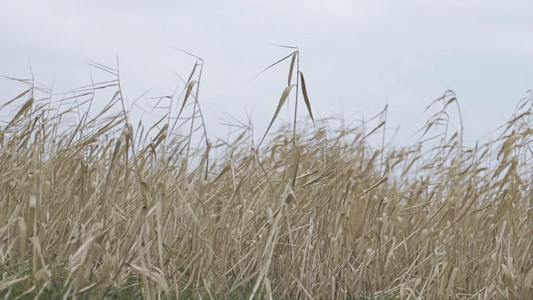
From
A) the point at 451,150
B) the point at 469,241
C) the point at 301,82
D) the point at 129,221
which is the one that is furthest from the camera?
the point at 451,150

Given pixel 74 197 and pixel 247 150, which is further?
pixel 247 150

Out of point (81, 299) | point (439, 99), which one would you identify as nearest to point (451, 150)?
point (439, 99)

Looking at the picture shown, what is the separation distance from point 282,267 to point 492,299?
925mm

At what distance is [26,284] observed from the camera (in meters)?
1.94

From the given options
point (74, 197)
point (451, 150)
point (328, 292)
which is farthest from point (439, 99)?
point (74, 197)

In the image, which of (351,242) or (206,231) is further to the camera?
(351,242)

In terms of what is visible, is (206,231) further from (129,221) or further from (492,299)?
(492,299)

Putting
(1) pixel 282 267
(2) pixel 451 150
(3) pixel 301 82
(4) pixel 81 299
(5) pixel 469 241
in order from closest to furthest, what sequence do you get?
(4) pixel 81 299 < (3) pixel 301 82 < (1) pixel 282 267 < (5) pixel 469 241 < (2) pixel 451 150

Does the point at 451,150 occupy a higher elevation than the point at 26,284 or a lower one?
higher

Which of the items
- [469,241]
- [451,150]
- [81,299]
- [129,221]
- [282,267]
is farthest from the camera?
[451,150]

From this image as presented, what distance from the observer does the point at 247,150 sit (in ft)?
12.5

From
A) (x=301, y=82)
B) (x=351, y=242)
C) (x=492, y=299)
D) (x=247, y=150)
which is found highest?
(x=301, y=82)

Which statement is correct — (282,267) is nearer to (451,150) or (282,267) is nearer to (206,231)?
(206,231)

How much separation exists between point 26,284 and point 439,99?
2.65 m
